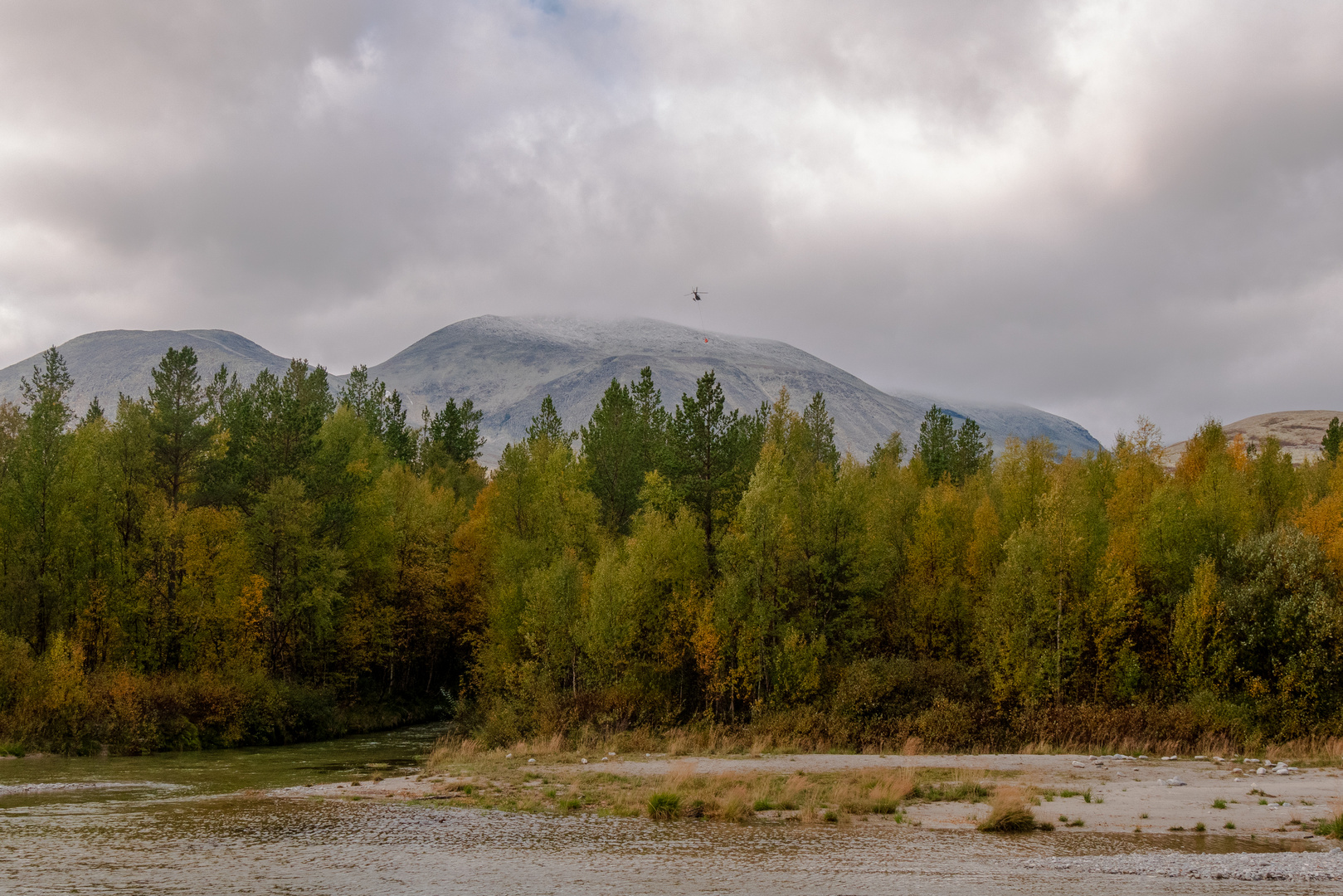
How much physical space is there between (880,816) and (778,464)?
2698 centimetres

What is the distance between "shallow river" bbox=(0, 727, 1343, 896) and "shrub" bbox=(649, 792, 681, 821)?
1.97 ft

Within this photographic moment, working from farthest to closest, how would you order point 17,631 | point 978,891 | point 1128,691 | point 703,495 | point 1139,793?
point 703,495
point 17,631
point 1128,691
point 1139,793
point 978,891

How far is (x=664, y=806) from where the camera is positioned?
28703 millimetres

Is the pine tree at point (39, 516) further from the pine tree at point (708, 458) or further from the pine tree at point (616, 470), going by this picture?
the pine tree at point (708, 458)

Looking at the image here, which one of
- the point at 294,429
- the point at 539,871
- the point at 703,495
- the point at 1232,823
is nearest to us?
the point at 539,871

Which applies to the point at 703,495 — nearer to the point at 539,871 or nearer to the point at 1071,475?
the point at 1071,475

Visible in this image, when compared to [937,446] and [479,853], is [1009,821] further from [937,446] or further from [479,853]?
[937,446]

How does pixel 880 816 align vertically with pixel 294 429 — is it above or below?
below

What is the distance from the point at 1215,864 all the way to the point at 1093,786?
1107 centimetres

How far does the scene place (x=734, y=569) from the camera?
175ft

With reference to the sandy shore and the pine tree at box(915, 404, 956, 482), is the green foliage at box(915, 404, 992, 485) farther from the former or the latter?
the sandy shore

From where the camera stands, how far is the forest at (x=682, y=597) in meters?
47.5

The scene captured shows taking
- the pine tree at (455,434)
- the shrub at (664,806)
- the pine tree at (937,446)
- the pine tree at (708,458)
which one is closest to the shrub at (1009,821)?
the shrub at (664,806)

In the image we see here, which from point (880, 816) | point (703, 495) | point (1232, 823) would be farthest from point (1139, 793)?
point (703, 495)
